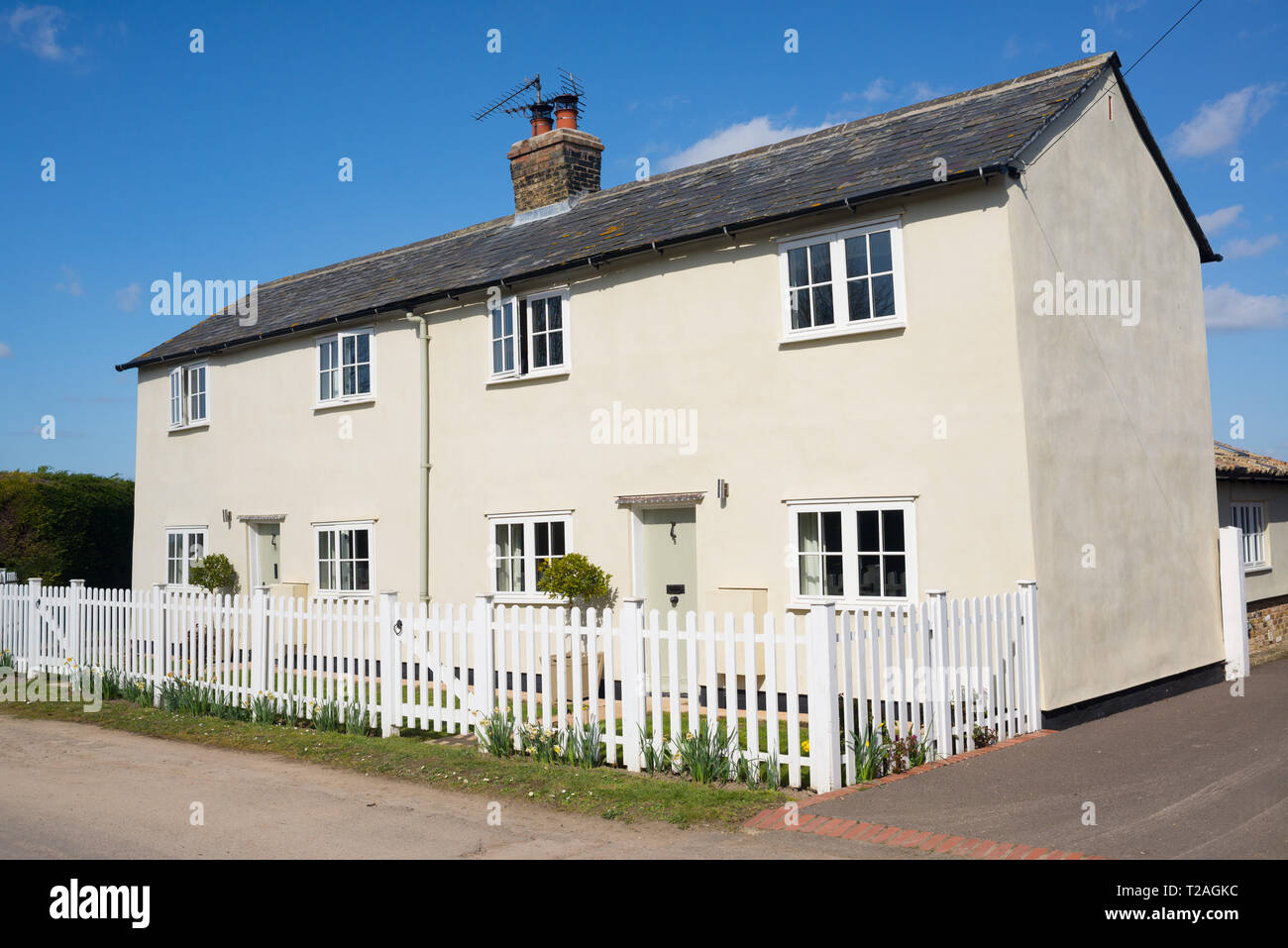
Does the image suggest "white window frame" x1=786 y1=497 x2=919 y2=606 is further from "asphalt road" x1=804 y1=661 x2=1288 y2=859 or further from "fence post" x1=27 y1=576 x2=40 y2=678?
"fence post" x1=27 y1=576 x2=40 y2=678

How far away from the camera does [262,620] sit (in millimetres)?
12469

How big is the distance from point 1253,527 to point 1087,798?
11799 mm

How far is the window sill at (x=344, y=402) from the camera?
17.7 metres

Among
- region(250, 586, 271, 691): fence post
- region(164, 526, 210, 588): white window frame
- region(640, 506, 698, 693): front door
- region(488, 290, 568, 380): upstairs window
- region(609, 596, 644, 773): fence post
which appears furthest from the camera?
region(164, 526, 210, 588): white window frame

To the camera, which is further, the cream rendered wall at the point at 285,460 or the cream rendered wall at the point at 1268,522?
Result: the cream rendered wall at the point at 285,460

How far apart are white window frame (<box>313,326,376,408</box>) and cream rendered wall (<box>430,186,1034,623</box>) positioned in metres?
1.40

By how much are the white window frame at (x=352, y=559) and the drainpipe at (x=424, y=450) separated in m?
1.16

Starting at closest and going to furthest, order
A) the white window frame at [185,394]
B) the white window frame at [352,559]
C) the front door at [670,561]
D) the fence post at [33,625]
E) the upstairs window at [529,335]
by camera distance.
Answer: the front door at [670,561] → the upstairs window at [529,335] → the fence post at [33,625] → the white window frame at [352,559] → the white window frame at [185,394]

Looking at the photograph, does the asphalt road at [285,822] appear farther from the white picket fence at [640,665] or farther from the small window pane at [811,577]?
the small window pane at [811,577]

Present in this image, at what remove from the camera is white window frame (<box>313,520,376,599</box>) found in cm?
1739

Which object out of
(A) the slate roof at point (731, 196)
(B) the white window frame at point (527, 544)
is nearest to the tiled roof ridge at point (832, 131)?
(A) the slate roof at point (731, 196)

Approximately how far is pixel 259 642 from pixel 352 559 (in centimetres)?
545
